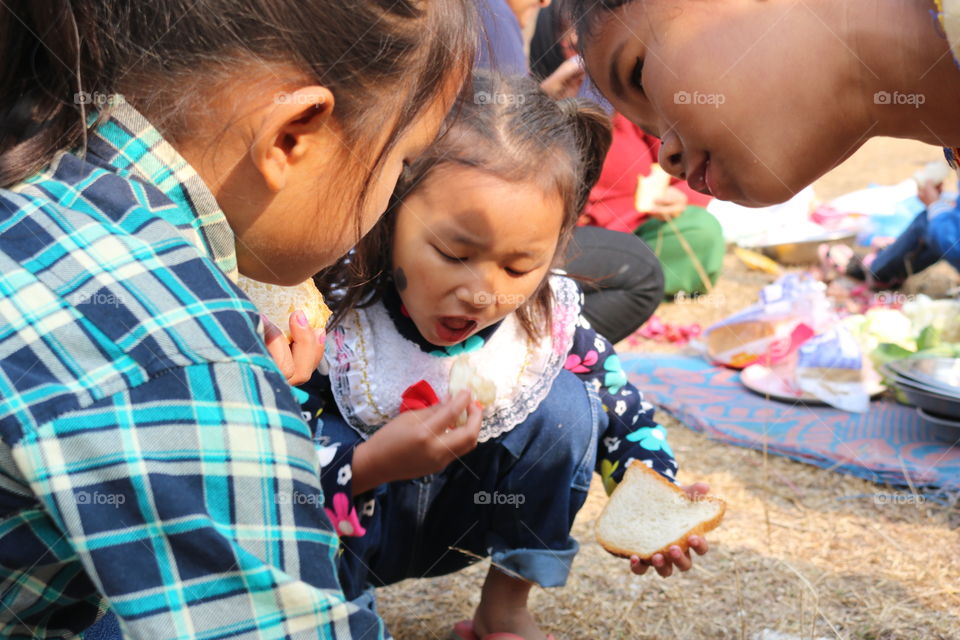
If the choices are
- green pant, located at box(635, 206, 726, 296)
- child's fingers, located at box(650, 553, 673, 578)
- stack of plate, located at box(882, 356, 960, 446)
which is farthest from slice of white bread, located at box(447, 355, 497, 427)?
green pant, located at box(635, 206, 726, 296)

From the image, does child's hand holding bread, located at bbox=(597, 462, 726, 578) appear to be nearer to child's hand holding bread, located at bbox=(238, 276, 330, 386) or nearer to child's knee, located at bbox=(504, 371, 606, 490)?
child's knee, located at bbox=(504, 371, 606, 490)

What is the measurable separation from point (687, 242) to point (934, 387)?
2058 millimetres

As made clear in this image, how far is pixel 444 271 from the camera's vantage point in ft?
5.78

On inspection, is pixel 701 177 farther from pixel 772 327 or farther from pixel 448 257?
pixel 772 327

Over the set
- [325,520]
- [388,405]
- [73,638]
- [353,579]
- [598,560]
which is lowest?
[598,560]

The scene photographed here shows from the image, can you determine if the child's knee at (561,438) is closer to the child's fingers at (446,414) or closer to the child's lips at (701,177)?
the child's fingers at (446,414)

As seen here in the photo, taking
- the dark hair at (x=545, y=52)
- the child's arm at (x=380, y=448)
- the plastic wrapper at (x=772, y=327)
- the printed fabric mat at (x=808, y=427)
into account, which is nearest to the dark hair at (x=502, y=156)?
the child's arm at (x=380, y=448)

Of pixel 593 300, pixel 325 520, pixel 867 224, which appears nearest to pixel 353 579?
pixel 325 520

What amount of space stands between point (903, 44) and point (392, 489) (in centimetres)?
123

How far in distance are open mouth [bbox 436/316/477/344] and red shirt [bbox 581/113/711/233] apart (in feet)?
8.19

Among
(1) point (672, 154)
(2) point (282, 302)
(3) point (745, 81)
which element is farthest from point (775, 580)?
(2) point (282, 302)

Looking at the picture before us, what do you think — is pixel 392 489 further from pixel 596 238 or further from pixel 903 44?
pixel 596 238

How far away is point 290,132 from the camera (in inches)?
41.5

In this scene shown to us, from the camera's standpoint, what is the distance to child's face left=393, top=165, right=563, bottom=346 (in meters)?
1.75
